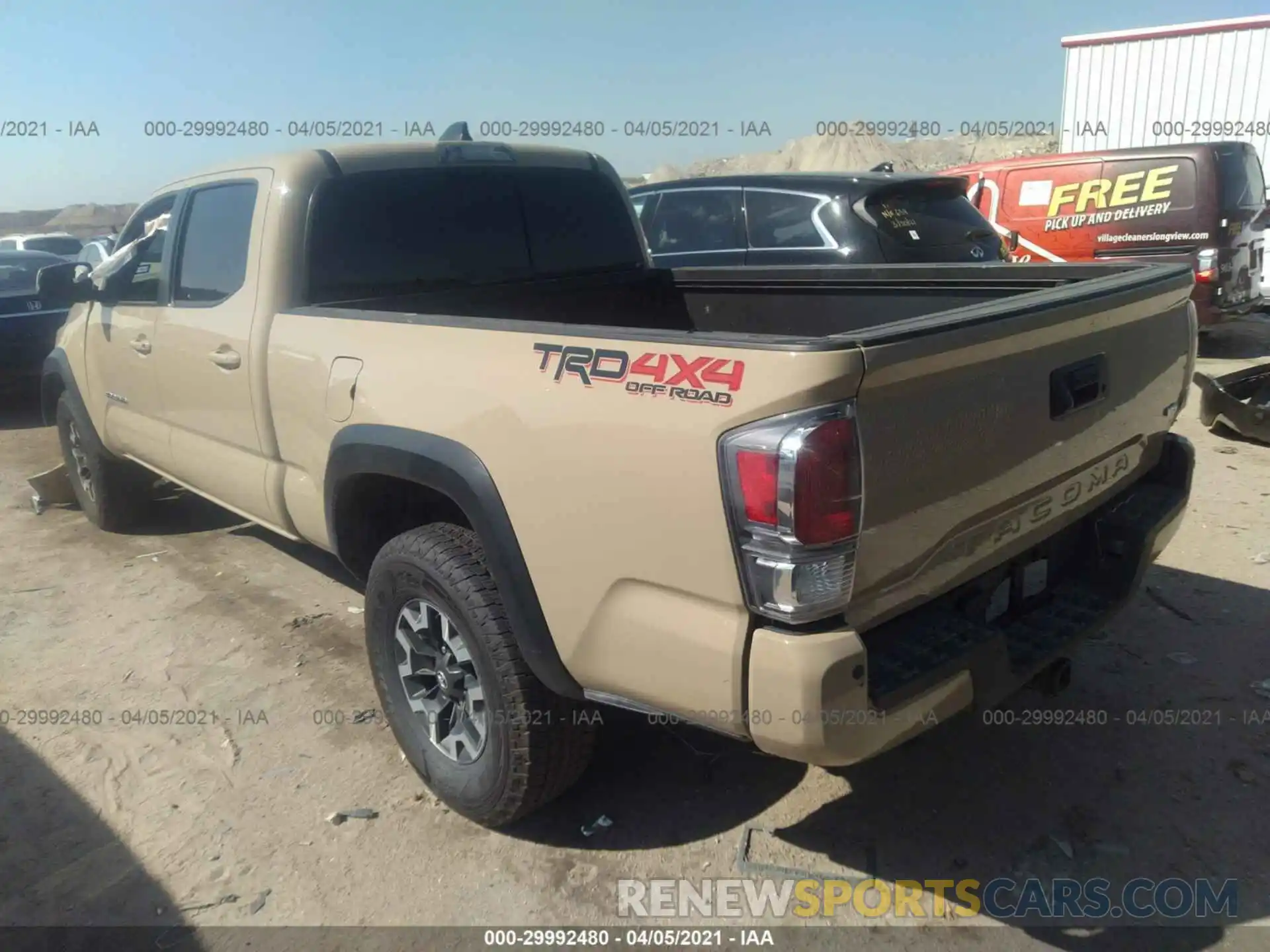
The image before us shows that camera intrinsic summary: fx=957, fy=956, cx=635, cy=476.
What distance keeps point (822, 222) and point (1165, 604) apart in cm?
344

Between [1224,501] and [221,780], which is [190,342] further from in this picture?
[1224,501]

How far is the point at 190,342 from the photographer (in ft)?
12.7

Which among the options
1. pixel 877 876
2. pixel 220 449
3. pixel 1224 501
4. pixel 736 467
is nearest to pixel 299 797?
pixel 220 449

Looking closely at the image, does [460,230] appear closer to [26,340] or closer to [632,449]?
[632,449]

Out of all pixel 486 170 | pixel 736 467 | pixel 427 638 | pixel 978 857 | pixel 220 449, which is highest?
pixel 486 170

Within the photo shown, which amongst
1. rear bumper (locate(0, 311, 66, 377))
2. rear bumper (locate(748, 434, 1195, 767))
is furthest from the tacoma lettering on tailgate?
rear bumper (locate(0, 311, 66, 377))

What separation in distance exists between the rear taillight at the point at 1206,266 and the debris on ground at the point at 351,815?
8676 millimetres

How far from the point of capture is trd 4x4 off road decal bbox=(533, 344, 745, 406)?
1964mm

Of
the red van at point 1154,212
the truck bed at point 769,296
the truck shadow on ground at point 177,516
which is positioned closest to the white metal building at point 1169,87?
the red van at point 1154,212

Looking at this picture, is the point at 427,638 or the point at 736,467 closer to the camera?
the point at 736,467

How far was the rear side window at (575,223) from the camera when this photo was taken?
3979 mm

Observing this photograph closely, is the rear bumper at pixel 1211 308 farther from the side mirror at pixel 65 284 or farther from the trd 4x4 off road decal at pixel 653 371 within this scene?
the side mirror at pixel 65 284

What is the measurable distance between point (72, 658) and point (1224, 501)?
5.88m

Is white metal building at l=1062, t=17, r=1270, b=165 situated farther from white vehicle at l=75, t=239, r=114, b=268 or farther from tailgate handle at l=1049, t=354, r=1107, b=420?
white vehicle at l=75, t=239, r=114, b=268
